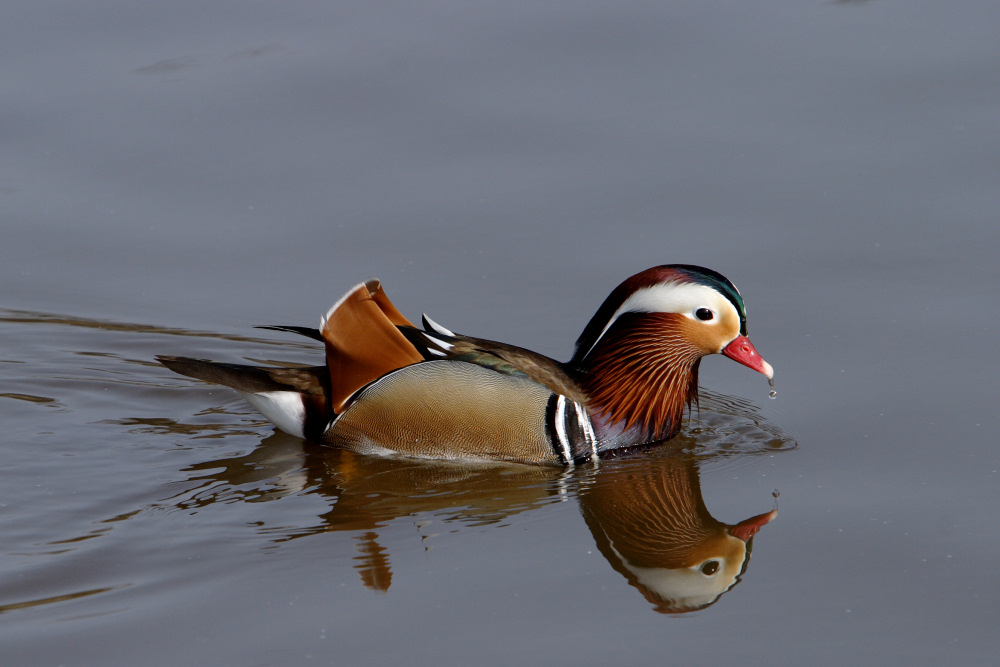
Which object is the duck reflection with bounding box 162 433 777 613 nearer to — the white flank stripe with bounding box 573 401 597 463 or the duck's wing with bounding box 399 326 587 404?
the white flank stripe with bounding box 573 401 597 463

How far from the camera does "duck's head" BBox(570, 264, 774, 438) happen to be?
7.04 meters

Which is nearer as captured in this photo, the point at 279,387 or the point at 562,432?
the point at 562,432

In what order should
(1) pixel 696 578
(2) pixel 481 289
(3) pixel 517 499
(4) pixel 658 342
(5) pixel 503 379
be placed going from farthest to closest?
(2) pixel 481 289 → (4) pixel 658 342 → (5) pixel 503 379 → (3) pixel 517 499 → (1) pixel 696 578

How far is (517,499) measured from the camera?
6.46 meters

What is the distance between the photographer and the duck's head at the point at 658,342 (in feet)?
23.1

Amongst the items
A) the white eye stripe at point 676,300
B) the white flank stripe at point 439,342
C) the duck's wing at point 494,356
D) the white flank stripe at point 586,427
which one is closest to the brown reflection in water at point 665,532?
the white flank stripe at point 586,427

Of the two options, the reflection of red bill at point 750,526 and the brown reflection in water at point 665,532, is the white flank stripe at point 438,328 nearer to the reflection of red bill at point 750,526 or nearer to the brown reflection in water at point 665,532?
the brown reflection in water at point 665,532

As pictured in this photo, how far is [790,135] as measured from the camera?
9570 millimetres

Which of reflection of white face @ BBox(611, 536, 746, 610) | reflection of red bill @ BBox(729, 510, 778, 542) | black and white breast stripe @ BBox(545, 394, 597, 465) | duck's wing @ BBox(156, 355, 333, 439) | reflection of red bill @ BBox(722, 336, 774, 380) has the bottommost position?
reflection of white face @ BBox(611, 536, 746, 610)

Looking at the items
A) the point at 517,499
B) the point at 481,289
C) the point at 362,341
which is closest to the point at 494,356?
the point at 362,341

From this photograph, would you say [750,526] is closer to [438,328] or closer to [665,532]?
[665,532]

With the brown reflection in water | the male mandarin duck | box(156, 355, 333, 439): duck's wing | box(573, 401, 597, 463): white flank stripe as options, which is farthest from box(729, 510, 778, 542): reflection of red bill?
box(156, 355, 333, 439): duck's wing

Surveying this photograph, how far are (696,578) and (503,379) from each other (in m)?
1.61

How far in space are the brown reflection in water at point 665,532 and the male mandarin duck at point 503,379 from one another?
32cm
